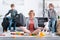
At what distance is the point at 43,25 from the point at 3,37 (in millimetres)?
540

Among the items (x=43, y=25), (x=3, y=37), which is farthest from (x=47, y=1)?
(x=3, y=37)

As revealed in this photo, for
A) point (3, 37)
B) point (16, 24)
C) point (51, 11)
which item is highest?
point (51, 11)

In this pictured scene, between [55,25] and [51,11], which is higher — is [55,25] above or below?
below

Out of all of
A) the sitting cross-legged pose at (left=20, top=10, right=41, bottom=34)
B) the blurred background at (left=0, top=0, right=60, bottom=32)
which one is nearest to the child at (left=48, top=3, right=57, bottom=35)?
the blurred background at (left=0, top=0, right=60, bottom=32)

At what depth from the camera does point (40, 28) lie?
8.50 ft

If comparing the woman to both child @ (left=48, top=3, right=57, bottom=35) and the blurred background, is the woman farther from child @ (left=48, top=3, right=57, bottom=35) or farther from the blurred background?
child @ (left=48, top=3, right=57, bottom=35)

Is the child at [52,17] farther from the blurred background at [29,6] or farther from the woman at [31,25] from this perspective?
the woman at [31,25]

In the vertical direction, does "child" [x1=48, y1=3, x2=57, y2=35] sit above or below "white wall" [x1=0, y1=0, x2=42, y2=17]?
below

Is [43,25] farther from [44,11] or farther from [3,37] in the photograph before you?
[3,37]

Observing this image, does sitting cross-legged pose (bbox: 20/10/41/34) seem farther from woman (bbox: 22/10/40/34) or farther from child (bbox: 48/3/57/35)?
child (bbox: 48/3/57/35)

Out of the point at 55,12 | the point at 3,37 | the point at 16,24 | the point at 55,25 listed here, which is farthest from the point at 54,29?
the point at 3,37

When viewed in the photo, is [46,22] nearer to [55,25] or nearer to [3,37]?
[55,25]

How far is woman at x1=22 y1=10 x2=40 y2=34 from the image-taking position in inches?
103

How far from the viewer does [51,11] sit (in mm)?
2621
